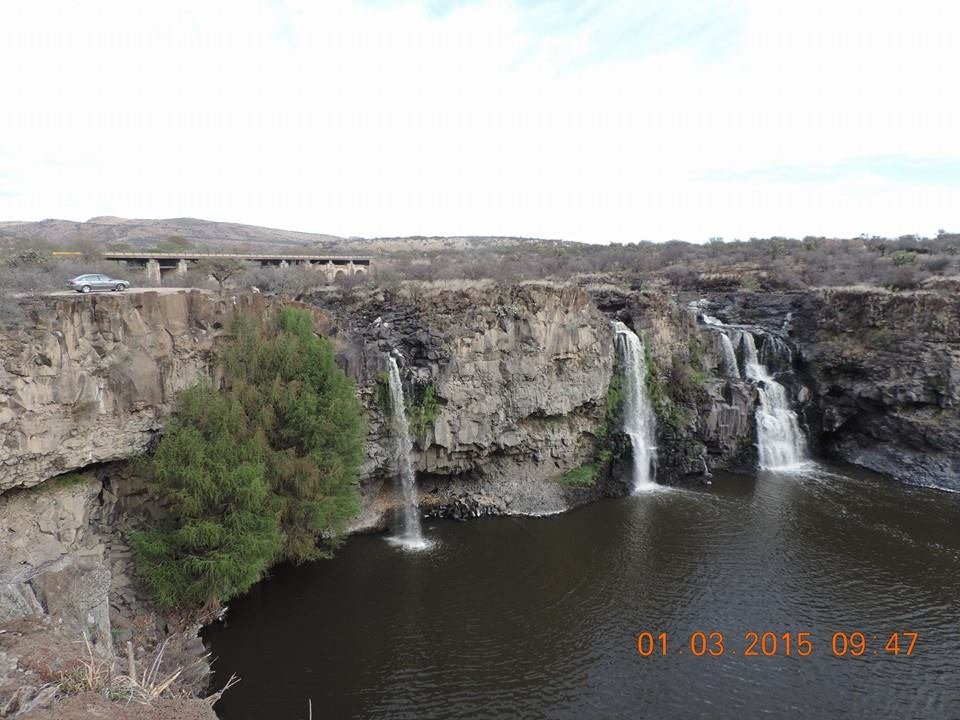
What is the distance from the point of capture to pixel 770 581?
61.4ft

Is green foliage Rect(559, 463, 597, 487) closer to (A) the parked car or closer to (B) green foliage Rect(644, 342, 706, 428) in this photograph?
(B) green foliage Rect(644, 342, 706, 428)

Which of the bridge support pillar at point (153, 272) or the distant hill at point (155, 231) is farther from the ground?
the distant hill at point (155, 231)

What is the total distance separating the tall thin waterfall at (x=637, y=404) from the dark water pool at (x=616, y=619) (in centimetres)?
349

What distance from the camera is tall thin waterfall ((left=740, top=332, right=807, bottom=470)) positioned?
2950 centimetres

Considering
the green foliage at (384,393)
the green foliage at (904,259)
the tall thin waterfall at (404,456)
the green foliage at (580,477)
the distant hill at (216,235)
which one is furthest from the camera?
the distant hill at (216,235)

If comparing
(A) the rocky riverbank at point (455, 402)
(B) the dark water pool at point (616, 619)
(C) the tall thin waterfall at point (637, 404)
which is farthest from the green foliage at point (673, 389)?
(B) the dark water pool at point (616, 619)

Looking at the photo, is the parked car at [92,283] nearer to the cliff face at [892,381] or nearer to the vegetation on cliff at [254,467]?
the vegetation on cliff at [254,467]

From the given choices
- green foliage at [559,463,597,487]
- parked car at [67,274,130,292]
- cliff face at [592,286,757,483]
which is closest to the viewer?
parked car at [67,274,130,292]

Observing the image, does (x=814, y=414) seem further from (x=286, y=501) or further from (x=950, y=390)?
(x=286, y=501)

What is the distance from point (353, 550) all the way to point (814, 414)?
82.0 feet

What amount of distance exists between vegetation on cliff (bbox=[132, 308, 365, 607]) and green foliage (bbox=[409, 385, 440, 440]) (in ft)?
12.2

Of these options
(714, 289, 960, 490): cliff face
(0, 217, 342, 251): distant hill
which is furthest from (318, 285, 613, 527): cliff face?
(0, 217, 342, 251): distant hill
